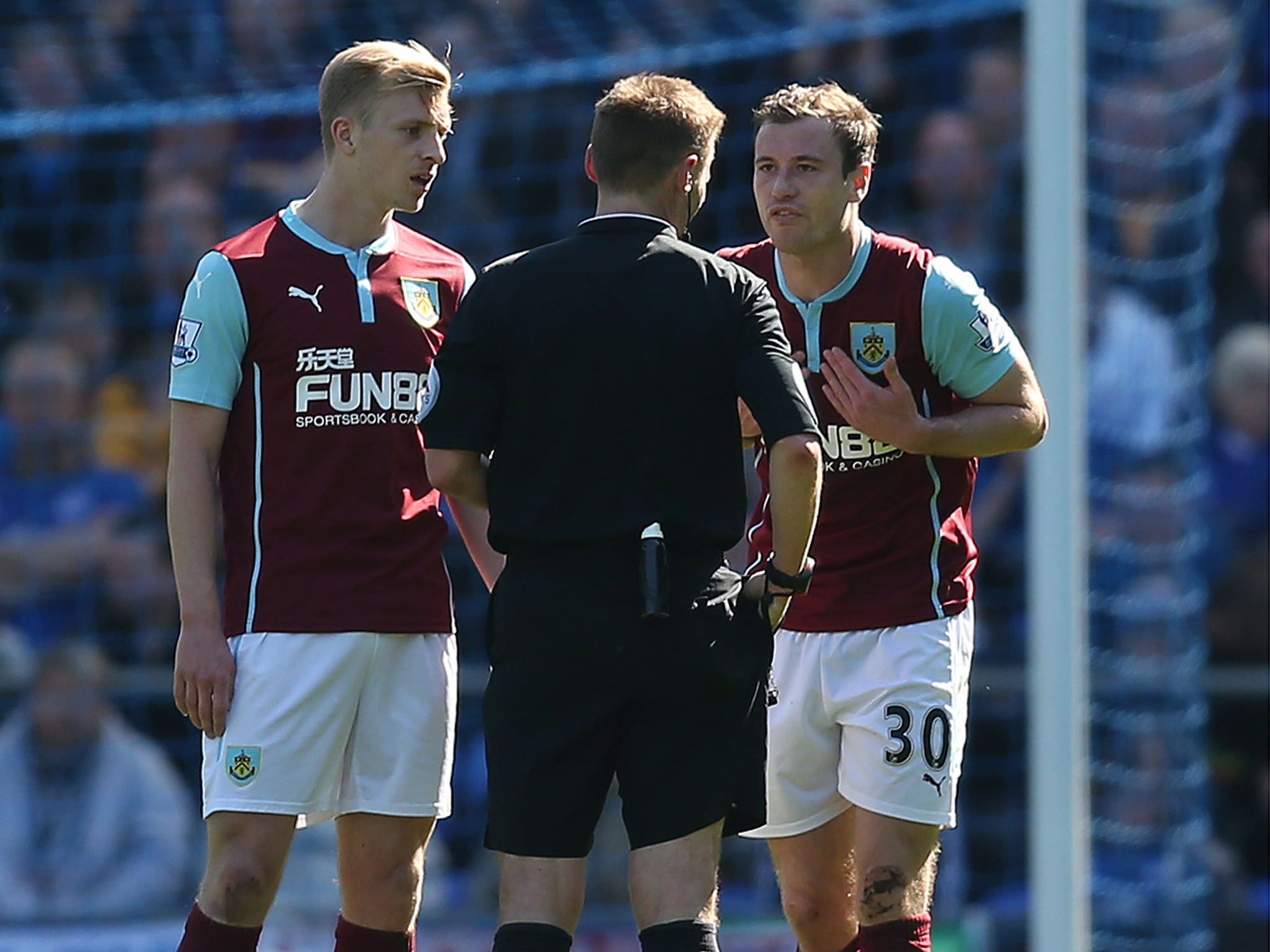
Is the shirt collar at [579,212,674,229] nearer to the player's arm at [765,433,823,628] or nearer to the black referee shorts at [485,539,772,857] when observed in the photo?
the player's arm at [765,433,823,628]

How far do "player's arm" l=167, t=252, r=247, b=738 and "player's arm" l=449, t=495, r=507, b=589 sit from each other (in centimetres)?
52

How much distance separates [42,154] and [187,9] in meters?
1.02

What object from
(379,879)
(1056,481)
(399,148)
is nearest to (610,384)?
(399,148)

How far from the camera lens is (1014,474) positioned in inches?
322

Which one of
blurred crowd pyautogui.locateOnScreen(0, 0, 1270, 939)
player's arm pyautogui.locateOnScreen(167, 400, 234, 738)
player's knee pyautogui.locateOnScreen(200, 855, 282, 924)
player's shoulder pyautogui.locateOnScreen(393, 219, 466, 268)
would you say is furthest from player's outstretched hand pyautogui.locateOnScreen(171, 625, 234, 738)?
blurred crowd pyautogui.locateOnScreen(0, 0, 1270, 939)

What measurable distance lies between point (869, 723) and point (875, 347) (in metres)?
0.81

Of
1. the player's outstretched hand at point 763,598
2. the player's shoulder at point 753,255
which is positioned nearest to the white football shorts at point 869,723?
the player's outstretched hand at point 763,598

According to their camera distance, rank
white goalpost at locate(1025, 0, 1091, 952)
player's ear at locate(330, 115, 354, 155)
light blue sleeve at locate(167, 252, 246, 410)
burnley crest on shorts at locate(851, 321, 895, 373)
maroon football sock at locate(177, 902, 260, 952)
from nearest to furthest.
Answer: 1. maroon football sock at locate(177, 902, 260, 952)
2. light blue sleeve at locate(167, 252, 246, 410)
3. player's ear at locate(330, 115, 354, 155)
4. burnley crest on shorts at locate(851, 321, 895, 373)
5. white goalpost at locate(1025, 0, 1091, 952)

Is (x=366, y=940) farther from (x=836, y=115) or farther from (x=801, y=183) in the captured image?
(x=836, y=115)

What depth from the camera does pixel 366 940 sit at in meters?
4.02

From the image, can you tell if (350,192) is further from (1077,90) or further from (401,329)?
(1077,90)

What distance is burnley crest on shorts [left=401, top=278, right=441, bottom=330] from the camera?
13.5 ft

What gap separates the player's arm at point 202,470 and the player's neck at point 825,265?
1.20 meters

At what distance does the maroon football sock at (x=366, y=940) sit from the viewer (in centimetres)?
401
